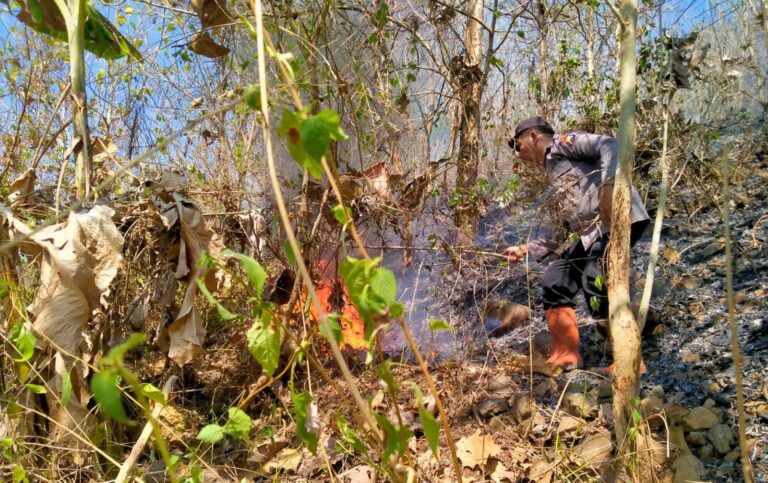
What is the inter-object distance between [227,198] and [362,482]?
1.46 meters

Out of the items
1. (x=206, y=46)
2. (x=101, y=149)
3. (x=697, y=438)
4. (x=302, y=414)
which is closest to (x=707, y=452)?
(x=697, y=438)

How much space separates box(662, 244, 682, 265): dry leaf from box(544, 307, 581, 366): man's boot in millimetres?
1154

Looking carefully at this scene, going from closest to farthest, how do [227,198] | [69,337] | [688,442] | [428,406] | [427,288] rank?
[69,337] → [688,442] → [428,406] → [227,198] → [427,288]

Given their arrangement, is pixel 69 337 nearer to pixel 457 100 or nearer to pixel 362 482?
pixel 362 482

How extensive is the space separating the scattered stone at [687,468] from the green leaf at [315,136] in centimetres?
172

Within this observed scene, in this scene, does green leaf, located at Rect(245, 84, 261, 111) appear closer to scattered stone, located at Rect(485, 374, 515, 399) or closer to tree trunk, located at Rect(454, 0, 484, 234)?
scattered stone, located at Rect(485, 374, 515, 399)

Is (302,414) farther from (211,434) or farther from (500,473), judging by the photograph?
(500,473)

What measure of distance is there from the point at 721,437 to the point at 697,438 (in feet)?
0.26

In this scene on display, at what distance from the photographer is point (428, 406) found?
8.36 feet

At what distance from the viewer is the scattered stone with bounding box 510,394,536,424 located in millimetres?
2416

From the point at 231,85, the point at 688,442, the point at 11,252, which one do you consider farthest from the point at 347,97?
the point at 231,85

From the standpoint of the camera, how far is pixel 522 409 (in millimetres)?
2424

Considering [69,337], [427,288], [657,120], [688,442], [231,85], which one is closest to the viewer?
[69,337]

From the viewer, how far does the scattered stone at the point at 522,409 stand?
242 cm
